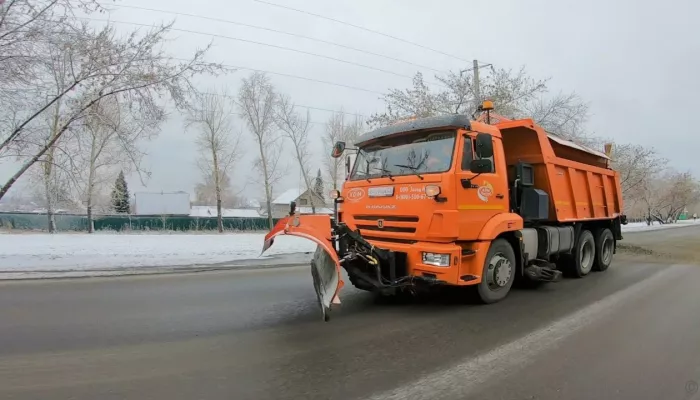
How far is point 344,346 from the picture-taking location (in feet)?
14.6

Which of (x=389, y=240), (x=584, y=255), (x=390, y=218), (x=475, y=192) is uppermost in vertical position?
(x=475, y=192)

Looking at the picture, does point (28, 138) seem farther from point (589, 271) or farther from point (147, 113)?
point (589, 271)

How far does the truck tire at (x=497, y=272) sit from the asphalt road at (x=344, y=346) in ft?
0.66

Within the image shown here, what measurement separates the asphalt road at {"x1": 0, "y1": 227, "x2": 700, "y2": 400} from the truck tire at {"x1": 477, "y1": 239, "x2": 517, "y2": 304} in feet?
0.66

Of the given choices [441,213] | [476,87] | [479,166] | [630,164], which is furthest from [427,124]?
[630,164]

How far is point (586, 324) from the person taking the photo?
17.9ft

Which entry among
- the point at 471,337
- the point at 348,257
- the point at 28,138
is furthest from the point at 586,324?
the point at 28,138

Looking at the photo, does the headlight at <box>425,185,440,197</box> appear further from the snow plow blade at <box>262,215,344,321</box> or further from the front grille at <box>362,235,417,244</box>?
the snow plow blade at <box>262,215,344,321</box>

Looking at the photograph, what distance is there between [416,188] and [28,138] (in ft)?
36.2

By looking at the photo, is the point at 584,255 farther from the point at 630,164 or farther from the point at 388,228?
the point at 630,164

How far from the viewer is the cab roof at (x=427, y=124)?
19.9 feet

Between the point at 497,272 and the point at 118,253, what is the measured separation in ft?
37.5

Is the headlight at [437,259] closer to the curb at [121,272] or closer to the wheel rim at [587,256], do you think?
the wheel rim at [587,256]

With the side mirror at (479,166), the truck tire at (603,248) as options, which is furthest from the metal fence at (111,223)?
the side mirror at (479,166)
